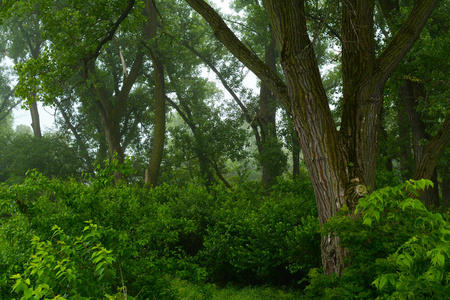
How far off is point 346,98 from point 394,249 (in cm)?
255

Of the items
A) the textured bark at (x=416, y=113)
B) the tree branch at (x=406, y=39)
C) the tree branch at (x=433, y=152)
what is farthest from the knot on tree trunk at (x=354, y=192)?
the textured bark at (x=416, y=113)

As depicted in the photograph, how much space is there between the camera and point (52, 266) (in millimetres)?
3061

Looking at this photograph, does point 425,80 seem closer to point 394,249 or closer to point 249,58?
point 249,58

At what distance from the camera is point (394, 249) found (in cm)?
428

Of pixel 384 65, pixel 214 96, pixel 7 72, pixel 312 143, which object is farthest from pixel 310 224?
pixel 7 72

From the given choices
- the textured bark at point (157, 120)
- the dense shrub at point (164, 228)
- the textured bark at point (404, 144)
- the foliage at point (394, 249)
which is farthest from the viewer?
the textured bark at point (157, 120)

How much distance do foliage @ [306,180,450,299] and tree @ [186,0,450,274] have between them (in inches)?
42.0

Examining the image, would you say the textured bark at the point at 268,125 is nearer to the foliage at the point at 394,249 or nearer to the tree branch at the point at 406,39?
the tree branch at the point at 406,39

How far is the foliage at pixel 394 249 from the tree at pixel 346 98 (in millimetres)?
1067

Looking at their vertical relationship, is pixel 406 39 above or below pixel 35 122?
below

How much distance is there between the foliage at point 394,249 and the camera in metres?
2.62

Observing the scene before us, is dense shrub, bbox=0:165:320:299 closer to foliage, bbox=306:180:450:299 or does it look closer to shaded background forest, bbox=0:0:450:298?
shaded background forest, bbox=0:0:450:298

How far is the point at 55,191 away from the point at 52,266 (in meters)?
2.47

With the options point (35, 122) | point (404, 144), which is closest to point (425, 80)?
point (404, 144)
